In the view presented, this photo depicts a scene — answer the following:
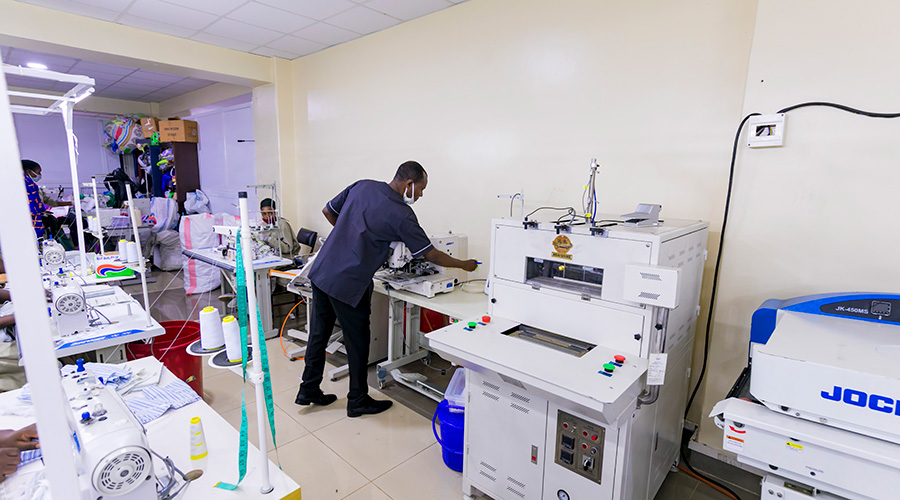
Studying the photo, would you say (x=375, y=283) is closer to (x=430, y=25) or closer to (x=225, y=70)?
(x=430, y=25)

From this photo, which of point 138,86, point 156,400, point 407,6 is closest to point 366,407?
point 156,400

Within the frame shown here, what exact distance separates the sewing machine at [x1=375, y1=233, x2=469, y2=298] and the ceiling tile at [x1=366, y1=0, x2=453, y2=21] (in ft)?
5.61

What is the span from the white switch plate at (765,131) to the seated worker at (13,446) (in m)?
2.69

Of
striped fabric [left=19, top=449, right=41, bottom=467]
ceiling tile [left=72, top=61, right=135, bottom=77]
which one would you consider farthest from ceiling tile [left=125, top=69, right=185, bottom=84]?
striped fabric [left=19, top=449, right=41, bottom=467]

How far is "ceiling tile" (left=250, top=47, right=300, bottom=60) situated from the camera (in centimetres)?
443

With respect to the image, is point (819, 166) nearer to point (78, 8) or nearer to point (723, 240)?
point (723, 240)

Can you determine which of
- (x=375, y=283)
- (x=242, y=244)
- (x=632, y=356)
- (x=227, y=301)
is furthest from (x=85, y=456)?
(x=227, y=301)

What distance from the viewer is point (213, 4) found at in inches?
128

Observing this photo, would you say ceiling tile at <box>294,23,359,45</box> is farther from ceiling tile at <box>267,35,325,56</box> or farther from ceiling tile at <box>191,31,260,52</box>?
ceiling tile at <box>191,31,260,52</box>

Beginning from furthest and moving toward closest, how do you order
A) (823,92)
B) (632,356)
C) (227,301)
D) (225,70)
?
(227,301), (225,70), (823,92), (632,356)

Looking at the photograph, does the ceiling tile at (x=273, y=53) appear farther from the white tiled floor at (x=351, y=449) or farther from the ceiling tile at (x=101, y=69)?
the white tiled floor at (x=351, y=449)

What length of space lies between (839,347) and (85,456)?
1.84m

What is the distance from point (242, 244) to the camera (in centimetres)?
103

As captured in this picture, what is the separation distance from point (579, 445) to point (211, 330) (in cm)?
130
